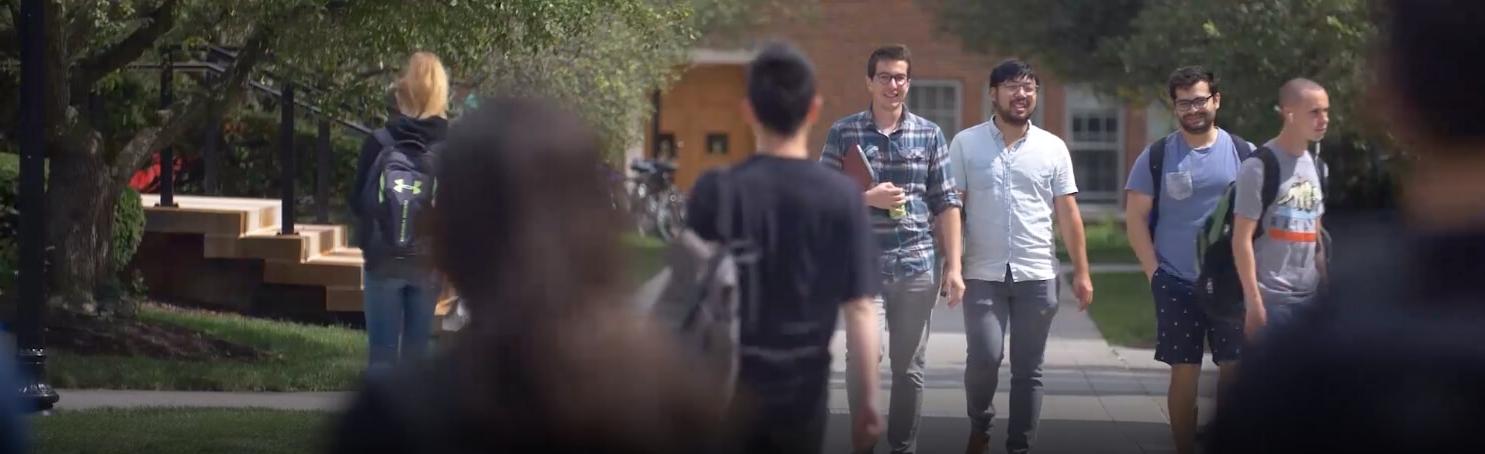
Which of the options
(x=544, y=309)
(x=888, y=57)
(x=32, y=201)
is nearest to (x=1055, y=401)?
(x=888, y=57)

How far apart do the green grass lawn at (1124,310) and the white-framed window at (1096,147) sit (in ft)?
37.1

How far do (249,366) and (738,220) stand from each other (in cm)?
594

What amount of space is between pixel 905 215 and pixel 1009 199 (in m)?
0.54

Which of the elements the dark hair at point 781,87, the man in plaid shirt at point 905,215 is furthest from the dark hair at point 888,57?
the dark hair at point 781,87

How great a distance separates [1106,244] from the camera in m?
25.9

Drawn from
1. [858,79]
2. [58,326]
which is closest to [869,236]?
[58,326]

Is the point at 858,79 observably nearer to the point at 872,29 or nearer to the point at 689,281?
the point at 872,29

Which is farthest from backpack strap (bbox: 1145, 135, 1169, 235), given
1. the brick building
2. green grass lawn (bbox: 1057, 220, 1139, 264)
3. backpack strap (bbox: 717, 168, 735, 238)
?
the brick building

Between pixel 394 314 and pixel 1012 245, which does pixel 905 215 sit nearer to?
pixel 1012 245

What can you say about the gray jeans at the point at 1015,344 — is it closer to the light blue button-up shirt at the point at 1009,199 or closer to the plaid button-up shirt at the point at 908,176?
the light blue button-up shirt at the point at 1009,199

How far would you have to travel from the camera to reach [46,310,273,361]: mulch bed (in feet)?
31.9

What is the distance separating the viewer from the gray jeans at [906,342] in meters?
6.73

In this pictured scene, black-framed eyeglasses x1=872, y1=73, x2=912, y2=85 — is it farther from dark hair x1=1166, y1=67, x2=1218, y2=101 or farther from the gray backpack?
the gray backpack

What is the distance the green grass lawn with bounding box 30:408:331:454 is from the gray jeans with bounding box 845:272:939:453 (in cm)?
219
